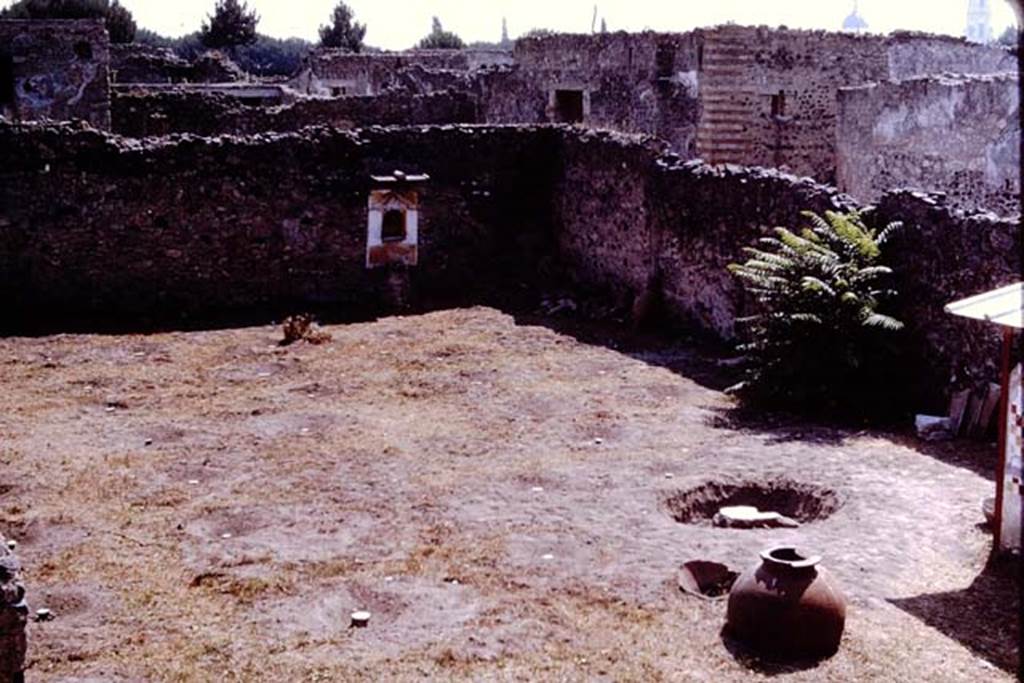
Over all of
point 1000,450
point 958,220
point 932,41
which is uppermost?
point 932,41

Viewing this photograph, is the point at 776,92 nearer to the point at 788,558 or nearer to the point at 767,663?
the point at 788,558

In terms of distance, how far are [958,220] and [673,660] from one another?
638cm

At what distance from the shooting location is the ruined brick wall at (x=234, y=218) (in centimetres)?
1747

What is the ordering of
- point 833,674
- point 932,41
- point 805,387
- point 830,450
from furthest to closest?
1. point 932,41
2. point 805,387
3. point 830,450
4. point 833,674

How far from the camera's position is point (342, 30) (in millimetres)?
70125

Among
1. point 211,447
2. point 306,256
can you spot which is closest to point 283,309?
point 306,256

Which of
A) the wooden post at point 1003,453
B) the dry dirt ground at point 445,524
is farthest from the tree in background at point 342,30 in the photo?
the wooden post at point 1003,453

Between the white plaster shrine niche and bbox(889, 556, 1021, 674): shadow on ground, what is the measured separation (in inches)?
477

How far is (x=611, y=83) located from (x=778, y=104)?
11.6 feet

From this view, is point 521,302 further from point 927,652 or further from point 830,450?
point 927,652

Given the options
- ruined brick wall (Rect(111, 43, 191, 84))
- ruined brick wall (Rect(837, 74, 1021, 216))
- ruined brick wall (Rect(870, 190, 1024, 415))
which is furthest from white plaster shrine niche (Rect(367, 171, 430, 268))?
ruined brick wall (Rect(111, 43, 191, 84))

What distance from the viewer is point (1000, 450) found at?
854 centimetres

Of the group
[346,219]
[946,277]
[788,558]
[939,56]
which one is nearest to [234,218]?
[346,219]

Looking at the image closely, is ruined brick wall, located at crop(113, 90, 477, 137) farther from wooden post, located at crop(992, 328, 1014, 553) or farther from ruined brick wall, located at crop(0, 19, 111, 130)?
wooden post, located at crop(992, 328, 1014, 553)
